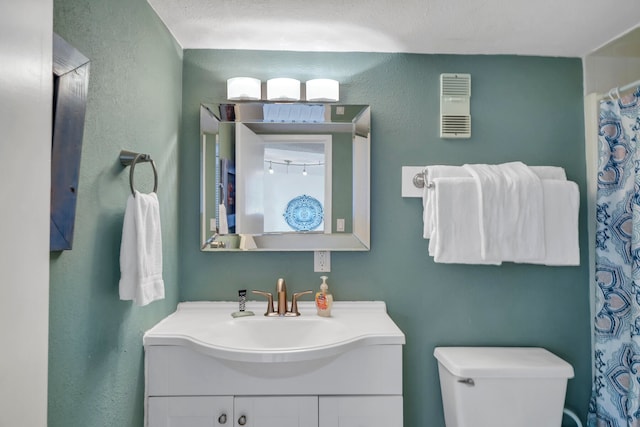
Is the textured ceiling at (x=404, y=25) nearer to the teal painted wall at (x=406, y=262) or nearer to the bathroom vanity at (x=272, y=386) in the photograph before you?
the teal painted wall at (x=406, y=262)

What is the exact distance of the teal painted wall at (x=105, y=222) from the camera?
3.90 feet

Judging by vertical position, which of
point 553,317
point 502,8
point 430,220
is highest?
point 502,8

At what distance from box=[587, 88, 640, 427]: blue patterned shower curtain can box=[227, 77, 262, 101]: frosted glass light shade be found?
1681 mm

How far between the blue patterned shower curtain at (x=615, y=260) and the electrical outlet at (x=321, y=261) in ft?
4.28

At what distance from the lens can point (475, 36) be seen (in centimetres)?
203

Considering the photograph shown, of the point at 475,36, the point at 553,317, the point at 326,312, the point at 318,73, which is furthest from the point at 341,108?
the point at 553,317

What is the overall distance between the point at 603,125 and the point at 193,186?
6.67ft

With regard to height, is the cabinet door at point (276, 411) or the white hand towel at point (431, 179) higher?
the white hand towel at point (431, 179)

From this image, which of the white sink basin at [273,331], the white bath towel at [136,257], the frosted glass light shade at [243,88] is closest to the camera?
the white bath towel at [136,257]

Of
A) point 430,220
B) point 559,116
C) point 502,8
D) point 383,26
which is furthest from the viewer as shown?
point 559,116

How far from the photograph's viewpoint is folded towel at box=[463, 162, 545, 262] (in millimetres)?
1944

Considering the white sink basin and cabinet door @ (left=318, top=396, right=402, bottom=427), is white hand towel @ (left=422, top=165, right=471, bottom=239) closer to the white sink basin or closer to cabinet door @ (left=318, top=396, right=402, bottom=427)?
the white sink basin

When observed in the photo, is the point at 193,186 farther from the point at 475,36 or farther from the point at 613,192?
the point at 613,192

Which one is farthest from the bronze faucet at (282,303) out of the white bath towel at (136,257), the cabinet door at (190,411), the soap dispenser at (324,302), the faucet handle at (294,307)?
the white bath towel at (136,257)
